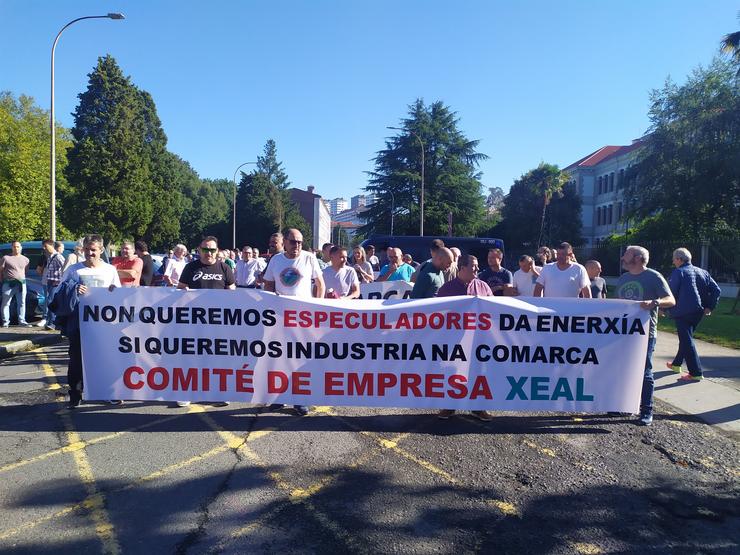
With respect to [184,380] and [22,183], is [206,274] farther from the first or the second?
[22,183]

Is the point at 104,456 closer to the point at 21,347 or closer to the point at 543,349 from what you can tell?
the point at 543,349

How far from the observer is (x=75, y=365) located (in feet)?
19.2

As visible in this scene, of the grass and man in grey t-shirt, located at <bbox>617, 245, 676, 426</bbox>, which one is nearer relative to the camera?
man in grey t-shirt, located at <bbox>617, 245, 676, 426</bbox>

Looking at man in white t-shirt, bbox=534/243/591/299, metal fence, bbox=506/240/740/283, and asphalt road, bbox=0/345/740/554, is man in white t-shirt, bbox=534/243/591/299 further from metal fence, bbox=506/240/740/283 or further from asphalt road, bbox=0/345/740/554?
metal fence, bbox=506/240/740/283

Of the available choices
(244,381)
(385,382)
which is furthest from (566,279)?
(244,381)

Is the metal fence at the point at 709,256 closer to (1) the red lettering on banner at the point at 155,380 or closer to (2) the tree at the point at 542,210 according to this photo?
(1) the red lettering on banner at the point at 155,380

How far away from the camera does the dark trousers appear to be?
5.82 metres

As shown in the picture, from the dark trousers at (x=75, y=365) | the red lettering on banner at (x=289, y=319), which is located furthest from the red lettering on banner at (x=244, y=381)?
the dark trousers at (x=75, y=365)

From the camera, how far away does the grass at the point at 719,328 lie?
11859 mm

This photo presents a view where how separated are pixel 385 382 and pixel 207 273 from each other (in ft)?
7.55

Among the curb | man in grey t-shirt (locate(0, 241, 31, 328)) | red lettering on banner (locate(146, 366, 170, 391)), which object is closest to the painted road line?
red lettering on banner (locate(146, 366, 170, 391))

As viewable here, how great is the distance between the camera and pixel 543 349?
5.53m

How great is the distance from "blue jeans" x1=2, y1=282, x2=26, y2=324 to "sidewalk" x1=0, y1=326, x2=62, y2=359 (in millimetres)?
315

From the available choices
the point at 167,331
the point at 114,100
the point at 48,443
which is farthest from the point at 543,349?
the point at 114,100
